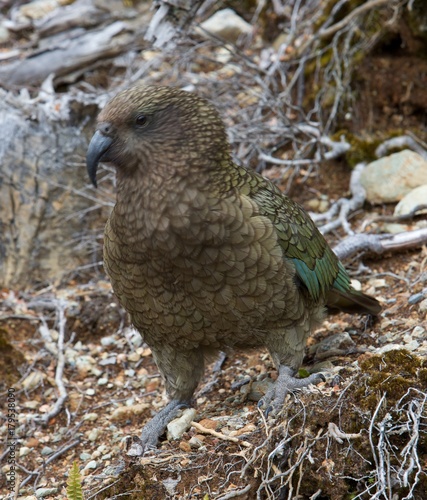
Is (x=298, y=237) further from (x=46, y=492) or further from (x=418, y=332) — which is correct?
(x=46, y=492)

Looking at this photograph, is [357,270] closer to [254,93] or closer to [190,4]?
[254,93]

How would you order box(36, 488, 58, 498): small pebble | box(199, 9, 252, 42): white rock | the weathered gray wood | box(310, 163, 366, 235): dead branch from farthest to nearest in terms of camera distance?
box(199, 9, 252, 42): white rock
the weathered gray wood
box(310, 163, 366, 235): dead branch
box(36, 488, 58, 498): small pebble

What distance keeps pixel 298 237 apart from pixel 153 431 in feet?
4.69

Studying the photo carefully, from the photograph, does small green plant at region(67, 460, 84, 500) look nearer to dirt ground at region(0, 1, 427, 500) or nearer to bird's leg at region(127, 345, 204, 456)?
dirt ground at region(0, 1, 427, 500)

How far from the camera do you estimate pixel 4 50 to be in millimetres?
9086

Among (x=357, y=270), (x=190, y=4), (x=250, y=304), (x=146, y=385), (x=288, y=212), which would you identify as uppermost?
(x=190, y=4)

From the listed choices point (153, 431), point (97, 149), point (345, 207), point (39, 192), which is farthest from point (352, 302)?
point (39, 192)

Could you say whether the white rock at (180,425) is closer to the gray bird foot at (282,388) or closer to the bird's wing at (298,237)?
the gray bird foot at (282,388)

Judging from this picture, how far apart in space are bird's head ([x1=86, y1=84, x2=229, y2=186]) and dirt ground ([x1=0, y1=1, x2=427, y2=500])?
1376 mm

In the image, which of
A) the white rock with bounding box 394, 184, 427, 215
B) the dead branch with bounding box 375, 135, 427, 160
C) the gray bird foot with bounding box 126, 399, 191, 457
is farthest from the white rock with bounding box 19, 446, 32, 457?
the dead branch with bounding box 375, 135, 427, 160

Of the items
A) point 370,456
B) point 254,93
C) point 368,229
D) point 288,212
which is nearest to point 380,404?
point 370,456

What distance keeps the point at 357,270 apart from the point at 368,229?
58cm

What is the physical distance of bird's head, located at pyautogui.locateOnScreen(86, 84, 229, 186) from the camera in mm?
3584

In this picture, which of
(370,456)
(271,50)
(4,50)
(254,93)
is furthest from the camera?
(4,50)
